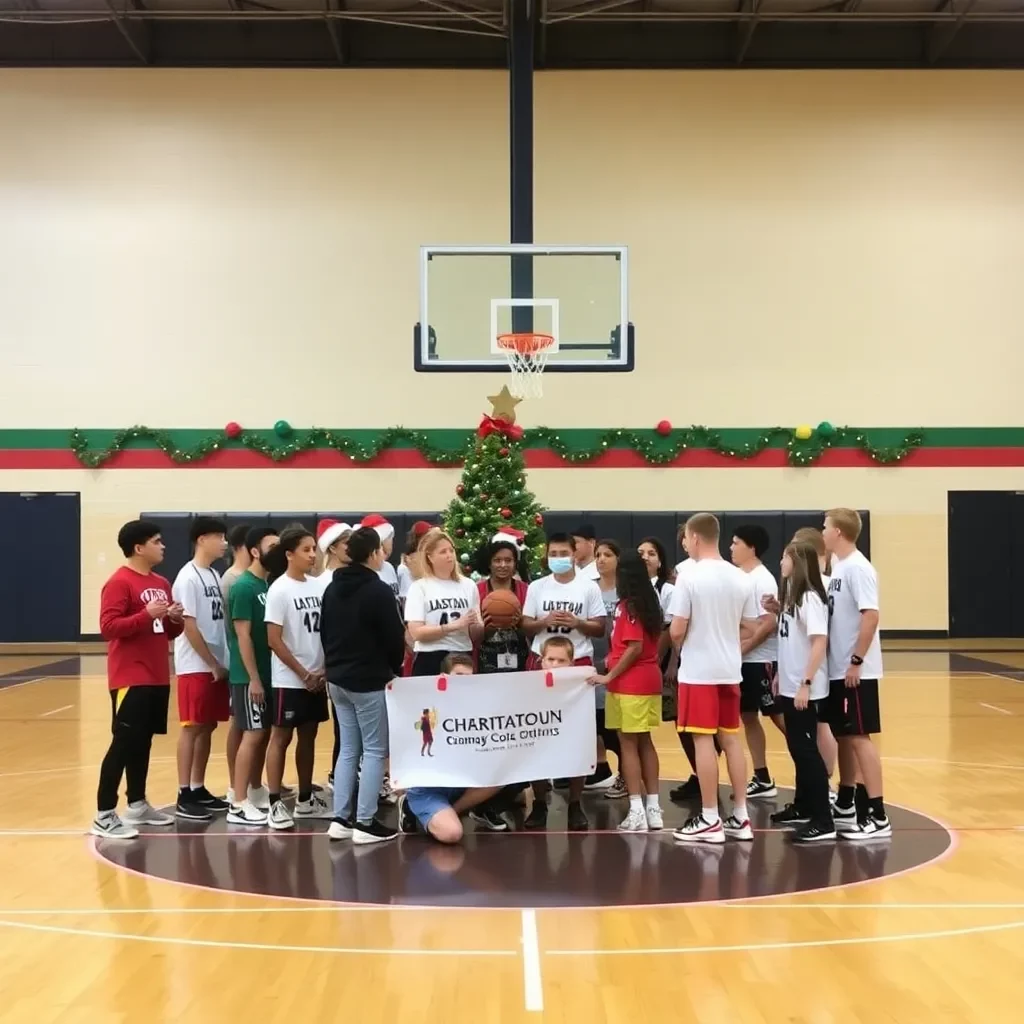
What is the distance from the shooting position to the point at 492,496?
413 inches

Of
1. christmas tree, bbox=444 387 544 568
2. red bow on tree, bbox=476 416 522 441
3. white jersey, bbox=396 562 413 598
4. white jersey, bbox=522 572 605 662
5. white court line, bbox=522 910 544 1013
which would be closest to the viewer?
white court line, bbox=522 910 544 1013

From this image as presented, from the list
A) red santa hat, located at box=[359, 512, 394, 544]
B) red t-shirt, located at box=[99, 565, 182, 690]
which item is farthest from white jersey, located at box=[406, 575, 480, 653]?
red t-shirt, located at box=[99, 565, 182, 690]

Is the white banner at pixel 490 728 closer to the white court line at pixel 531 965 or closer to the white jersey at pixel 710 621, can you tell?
the white jersey at pixel 710 621

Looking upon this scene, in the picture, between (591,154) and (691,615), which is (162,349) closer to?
(591,154)

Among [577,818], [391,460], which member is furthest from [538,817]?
[391,460]

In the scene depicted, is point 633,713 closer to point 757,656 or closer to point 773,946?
point 757,656

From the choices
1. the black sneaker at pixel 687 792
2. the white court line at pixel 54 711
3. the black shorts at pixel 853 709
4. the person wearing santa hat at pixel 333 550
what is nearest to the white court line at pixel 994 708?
the black sneaker at pixel 687 792

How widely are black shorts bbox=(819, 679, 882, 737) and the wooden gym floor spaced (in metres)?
0.66

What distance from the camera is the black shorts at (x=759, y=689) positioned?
7.10 m

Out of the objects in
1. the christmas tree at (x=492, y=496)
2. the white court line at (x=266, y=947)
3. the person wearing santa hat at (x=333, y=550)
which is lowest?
the white court line at (x=266, y=947)

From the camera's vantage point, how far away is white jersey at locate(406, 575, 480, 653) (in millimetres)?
6453

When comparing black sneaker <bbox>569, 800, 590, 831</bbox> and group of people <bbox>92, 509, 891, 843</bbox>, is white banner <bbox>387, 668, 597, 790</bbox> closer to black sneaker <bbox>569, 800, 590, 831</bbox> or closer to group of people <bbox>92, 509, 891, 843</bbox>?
group of people <bbox>92, 509, 891, 843</bbox>

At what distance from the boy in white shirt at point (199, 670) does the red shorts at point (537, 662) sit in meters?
1.92

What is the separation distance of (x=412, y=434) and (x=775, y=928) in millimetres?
13032
